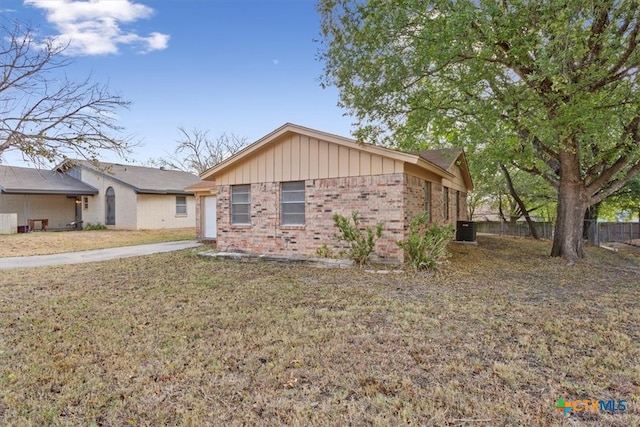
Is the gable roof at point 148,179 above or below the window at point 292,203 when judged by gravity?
above

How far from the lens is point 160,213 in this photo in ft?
65.9

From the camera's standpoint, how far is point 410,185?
358 inches

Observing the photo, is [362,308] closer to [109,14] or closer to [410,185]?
[410,185]

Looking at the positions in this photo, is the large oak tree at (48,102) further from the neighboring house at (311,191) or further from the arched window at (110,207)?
the arched window at (110,207)

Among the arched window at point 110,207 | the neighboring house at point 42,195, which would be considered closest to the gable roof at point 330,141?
the arched window at point 110,207

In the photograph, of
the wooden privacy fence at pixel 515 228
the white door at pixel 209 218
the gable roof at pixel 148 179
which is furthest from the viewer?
the wooden privacy fence at pixel 515 228

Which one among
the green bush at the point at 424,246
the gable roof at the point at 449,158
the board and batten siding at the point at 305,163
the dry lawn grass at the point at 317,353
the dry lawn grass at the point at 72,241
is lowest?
the dry lawn grass at the point at 317,353

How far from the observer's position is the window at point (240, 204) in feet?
36.0

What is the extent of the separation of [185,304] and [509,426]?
4.56 meters

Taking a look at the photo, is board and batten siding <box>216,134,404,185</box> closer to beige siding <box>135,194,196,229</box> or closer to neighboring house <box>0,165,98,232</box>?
beige siding <box>135,194,196,229</box>

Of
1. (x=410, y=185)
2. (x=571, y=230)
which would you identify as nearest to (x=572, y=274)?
(x=571, y=230)

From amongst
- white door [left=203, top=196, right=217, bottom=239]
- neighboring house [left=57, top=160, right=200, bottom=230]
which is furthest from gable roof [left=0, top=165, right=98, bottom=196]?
white door [left=203, top=196, right=217, bottom=239]

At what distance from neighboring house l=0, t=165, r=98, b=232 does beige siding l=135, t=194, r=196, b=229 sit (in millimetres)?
3603

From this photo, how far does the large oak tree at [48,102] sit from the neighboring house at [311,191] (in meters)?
3.88
